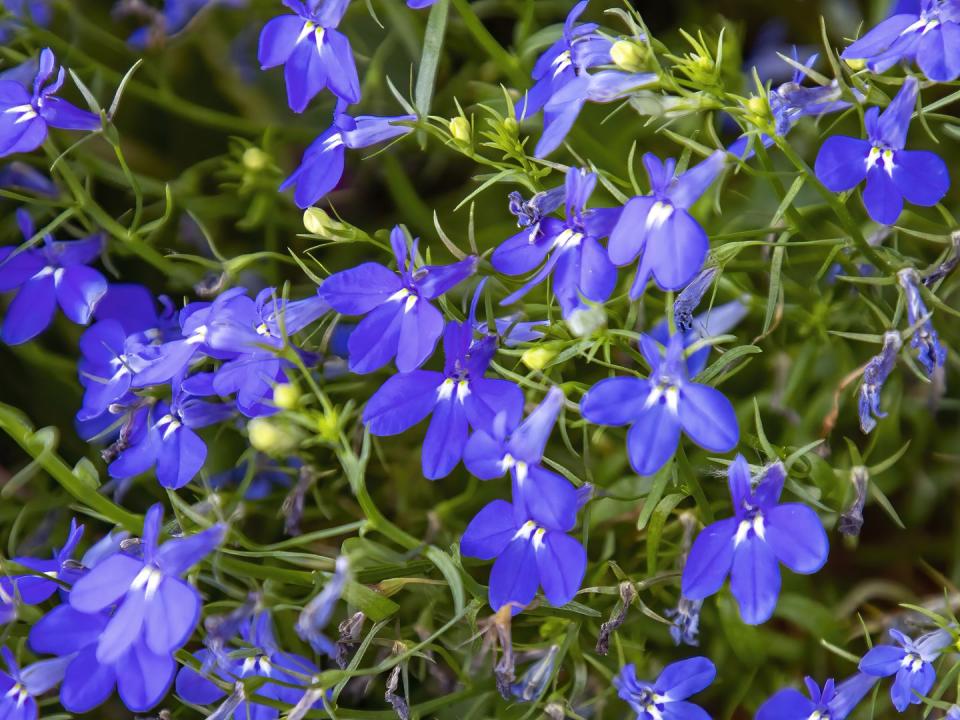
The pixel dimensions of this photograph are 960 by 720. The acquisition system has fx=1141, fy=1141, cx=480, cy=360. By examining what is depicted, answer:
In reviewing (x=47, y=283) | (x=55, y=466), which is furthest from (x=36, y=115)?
(x=55, y=466)

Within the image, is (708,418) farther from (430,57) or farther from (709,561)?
(430,57)

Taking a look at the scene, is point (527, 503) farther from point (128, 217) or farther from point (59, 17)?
point (59, 17)

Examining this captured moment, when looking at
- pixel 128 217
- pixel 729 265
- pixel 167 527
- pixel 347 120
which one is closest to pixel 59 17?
pixel 128 217

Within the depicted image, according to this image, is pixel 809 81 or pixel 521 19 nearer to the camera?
pixel 521 19

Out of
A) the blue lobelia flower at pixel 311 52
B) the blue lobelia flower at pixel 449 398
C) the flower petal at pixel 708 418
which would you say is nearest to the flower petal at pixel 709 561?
the flower petal at pixel 708 418

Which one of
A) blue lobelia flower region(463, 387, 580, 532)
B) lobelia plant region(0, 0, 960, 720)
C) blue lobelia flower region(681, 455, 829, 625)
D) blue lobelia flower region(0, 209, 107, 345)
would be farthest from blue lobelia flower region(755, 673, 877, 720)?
blue lobelia flower region(0, 209, 107, 345)

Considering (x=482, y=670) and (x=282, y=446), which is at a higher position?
(x=282, y=446)
